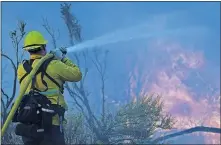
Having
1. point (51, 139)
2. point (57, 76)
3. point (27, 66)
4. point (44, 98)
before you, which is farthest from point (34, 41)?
point (51, 139)

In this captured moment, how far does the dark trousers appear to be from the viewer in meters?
3.63

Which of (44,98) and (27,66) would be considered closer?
(44,98)

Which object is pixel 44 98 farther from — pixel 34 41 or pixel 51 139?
pixel 34 41

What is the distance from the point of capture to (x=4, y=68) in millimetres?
18969

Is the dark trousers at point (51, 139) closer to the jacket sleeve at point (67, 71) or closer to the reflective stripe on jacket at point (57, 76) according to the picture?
the reflective stripe on jacket at point (57, 76)

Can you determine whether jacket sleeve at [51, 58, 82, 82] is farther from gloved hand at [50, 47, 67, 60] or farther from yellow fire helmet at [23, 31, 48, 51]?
yellow fire helmet at [23, 31, 48, 51]

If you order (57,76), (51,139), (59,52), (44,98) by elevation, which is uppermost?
(59,52)

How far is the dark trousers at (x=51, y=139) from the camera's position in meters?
3.63

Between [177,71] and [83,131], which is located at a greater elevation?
[177,71]

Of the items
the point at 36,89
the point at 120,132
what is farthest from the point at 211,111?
the point at 36,89

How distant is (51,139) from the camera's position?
3.64m

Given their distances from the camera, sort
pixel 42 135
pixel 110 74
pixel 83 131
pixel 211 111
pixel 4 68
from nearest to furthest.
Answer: pixel 42 135 → pixel 83 131 → pixel 4 68 → pixel 110 74 → pixel 211 111

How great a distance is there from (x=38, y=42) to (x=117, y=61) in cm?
1917

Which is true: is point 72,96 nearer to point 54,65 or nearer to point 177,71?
point 177,71
